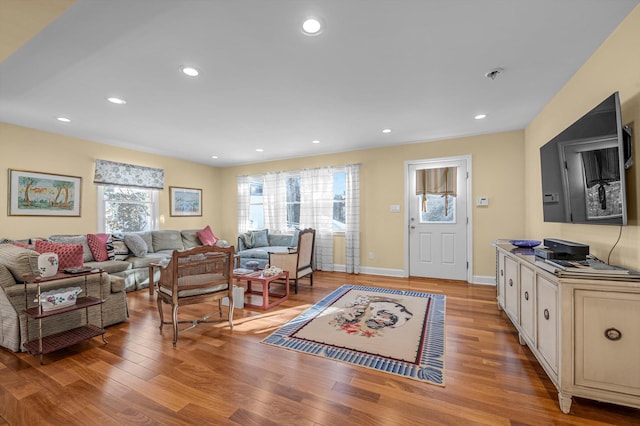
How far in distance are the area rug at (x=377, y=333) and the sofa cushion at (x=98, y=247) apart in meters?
3.27

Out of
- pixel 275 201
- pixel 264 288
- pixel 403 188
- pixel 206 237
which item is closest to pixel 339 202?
pixel 403 188

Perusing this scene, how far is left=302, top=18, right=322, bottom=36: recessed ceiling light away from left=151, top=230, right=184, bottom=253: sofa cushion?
4692 millimetres

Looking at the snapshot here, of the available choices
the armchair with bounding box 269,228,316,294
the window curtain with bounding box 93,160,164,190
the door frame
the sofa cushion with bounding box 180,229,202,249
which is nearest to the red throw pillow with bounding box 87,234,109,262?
the window curtain with bounding box 93,160,164,190

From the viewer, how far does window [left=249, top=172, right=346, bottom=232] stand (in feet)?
17.7

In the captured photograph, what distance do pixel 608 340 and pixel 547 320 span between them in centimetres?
28

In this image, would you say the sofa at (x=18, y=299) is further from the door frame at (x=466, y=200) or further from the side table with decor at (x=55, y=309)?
the door frame at (x=466, y=200)

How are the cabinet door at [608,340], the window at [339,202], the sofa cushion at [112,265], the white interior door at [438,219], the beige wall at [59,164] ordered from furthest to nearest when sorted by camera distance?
the window at [339,202]
the white interior door at [438,219]
the sofa cushion at [112,265]
the beige wall at [59,164]
the cabinet door at [608,340]

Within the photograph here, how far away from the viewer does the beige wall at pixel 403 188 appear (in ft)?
13.4

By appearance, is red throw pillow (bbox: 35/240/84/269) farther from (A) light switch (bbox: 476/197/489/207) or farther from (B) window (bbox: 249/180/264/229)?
(A) light switch (bbox: 476/197/489/207)

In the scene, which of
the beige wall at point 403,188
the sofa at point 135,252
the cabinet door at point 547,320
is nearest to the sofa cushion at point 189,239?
the sofa at point 135,252

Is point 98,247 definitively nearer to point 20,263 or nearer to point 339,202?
point 20,263

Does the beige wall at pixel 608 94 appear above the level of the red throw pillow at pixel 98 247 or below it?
above

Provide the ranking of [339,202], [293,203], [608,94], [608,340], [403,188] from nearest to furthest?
[608,340], [608,94], [403,188], [339,202], [293,203]

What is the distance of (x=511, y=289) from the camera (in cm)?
252
